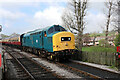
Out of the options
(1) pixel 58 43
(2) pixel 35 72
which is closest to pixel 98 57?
(1) pixel 58 43

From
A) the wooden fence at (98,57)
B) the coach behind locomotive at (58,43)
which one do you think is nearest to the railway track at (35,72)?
the coach behind locomotive at (58,43)

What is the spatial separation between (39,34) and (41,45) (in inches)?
55.2

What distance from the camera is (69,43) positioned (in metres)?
12.1

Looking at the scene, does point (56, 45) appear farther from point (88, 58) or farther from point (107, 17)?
point (107, 17)

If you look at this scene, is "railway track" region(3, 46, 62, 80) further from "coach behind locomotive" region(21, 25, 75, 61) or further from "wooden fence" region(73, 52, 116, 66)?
"wooden fence" region(73, 52, 116, 66)

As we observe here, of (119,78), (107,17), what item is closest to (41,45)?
(119,78)

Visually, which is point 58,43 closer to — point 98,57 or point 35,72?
point 35,72

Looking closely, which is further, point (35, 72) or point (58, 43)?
point (58, 43)

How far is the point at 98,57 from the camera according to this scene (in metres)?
11.4

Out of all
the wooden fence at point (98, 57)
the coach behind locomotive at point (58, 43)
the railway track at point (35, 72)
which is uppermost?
the coach behind locomotive at point (58, 43)

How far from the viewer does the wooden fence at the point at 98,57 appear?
10125 mm

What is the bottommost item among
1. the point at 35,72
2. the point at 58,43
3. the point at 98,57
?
the point at 35,72

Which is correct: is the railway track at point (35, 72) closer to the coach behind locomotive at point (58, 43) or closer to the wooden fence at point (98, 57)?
the coach behind locomotive at point (58, 43)

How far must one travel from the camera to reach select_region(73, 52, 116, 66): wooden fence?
10125 millimetres
